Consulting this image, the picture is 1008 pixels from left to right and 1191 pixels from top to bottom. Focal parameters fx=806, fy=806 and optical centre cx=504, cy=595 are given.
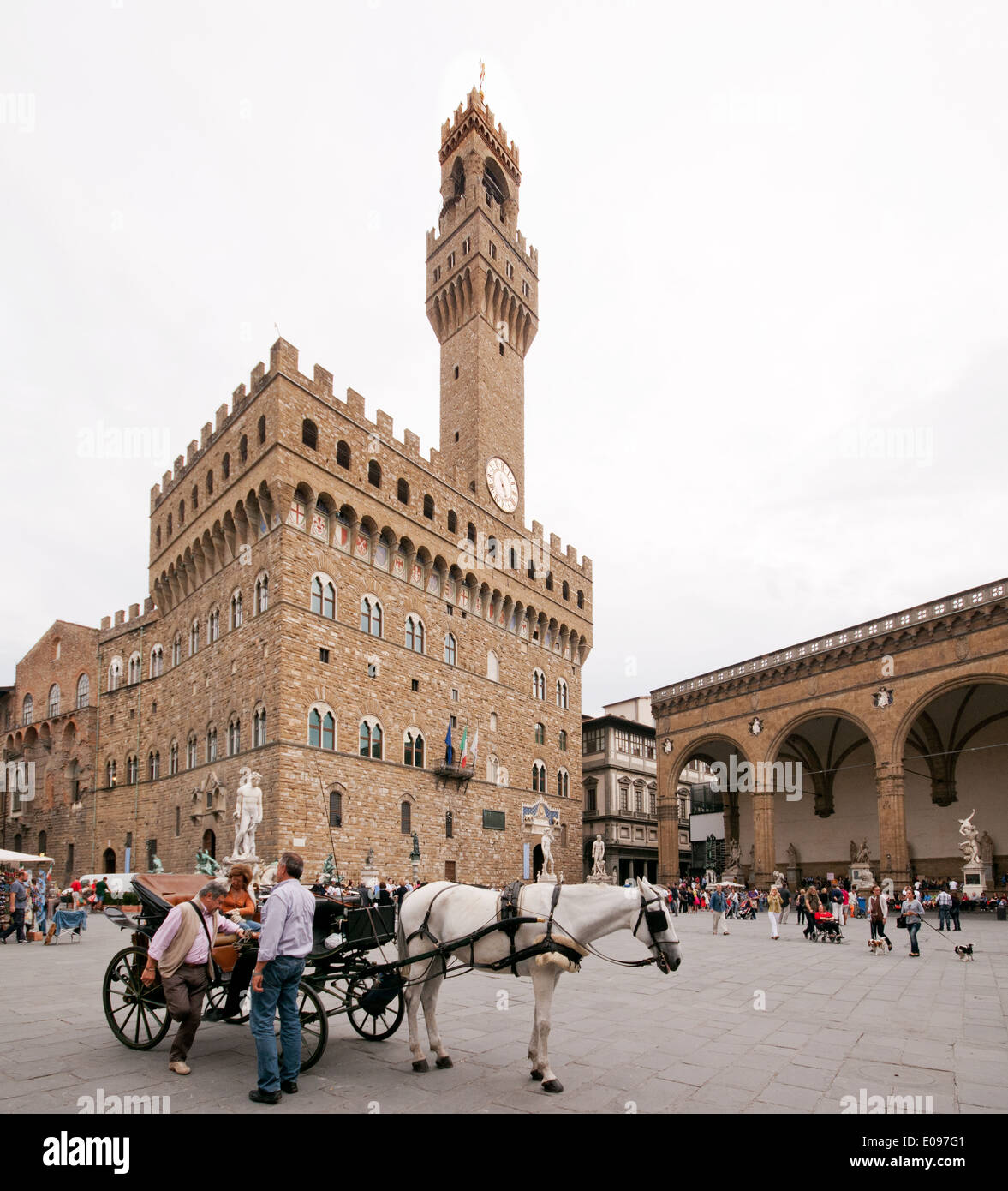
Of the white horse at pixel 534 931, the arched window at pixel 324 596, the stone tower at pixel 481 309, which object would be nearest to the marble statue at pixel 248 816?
the arched window at pixel 324 596

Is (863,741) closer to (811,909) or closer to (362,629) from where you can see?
(811,909)

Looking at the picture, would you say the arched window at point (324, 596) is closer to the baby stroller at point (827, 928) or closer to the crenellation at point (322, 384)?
the crenellation at point (322, 384)

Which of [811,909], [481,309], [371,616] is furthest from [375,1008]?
[481,309]

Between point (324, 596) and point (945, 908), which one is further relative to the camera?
point (324, 596)

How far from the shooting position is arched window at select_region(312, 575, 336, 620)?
2809 cm

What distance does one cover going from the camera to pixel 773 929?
66.8 feet

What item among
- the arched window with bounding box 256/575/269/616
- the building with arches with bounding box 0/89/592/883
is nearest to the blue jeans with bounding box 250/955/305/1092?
the building with arches with bounding box 0/89/592/883

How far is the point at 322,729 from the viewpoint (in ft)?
89.8

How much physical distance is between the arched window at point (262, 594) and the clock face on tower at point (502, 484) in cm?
1330

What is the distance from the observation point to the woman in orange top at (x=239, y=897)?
24.2 ft

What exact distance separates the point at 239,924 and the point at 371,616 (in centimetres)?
2358

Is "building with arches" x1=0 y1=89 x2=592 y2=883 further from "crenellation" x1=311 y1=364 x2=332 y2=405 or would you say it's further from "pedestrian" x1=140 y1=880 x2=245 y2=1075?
"pedestrian" x1=140 y1=880 x2=245 y2=1075

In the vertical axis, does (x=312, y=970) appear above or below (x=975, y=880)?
above
